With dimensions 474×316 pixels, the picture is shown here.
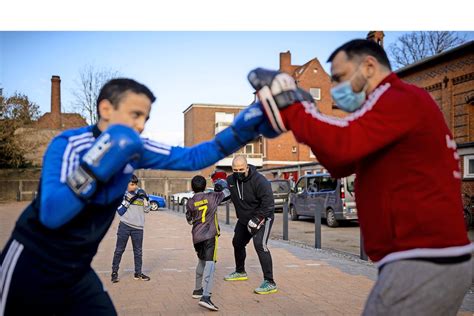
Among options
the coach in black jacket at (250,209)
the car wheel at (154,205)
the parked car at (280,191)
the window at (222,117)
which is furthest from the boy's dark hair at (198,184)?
the window at (222,117)

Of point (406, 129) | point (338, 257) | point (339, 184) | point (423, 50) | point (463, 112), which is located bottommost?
point (338, 257)

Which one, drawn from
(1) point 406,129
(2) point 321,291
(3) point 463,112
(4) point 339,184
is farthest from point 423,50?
(1) point 406,129

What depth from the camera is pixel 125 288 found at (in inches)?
269

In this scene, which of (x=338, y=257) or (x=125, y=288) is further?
(x=338, y=257)

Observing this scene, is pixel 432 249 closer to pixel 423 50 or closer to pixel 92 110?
pixel 92 110

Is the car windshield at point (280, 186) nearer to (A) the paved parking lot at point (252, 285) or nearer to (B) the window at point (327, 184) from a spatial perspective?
(B) the window at point (327, 184)

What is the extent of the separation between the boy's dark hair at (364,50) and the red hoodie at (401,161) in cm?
25

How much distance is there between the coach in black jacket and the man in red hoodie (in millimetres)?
4741

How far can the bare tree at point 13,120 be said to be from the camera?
29770 mm

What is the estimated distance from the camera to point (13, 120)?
30906mm

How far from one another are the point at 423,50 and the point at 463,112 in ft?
53.9

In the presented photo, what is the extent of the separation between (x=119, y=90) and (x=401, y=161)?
1421 mm

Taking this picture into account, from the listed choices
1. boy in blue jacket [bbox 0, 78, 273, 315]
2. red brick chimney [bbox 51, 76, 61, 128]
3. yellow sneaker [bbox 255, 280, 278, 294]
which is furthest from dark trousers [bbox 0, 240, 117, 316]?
red brick chimney [bbox 51, 76, 61, 128]

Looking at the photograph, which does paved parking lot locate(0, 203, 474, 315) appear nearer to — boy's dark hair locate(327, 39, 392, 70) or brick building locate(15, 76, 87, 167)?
boy's dark hair locate(327, 39, 392, 70)
